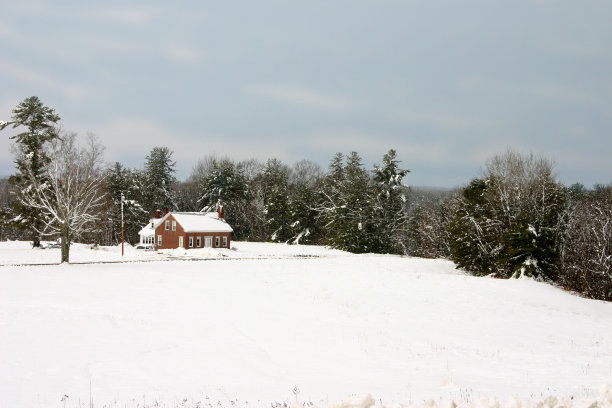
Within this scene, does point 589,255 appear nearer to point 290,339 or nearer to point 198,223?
point 290,339

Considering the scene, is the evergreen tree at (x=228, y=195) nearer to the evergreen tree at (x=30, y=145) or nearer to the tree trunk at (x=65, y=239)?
the evergreen tree at (x=30, y=145)

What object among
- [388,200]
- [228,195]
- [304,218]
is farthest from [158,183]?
[388,200]

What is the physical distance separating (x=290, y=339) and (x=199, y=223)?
50.1 metres

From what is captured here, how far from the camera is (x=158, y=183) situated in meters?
89.8

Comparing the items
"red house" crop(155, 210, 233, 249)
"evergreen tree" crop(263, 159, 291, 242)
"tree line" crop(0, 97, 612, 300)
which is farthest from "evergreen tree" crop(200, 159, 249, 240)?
"red house" crop(155, 210, 233, 249)

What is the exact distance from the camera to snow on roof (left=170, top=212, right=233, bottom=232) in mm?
65338

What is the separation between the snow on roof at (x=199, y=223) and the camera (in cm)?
6534

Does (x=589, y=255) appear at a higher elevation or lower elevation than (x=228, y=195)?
lower

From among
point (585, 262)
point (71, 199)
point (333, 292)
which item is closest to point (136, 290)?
point (333, 292)

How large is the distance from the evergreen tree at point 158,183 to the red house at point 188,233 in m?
22.6

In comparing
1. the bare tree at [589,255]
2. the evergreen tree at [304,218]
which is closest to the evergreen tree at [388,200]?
the evergreen tree at [304,218]

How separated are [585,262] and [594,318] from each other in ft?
29.5

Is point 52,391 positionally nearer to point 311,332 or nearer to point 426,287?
point 311,332

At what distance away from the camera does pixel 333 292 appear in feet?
92.6
